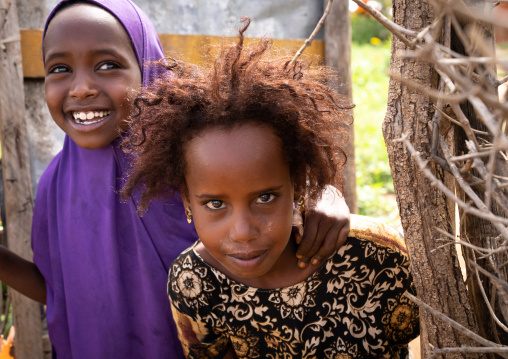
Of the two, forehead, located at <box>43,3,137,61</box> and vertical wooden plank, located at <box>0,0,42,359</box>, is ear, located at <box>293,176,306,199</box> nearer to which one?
forehead, located at <box>43,3,137,61</box>

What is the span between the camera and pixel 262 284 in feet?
6.37

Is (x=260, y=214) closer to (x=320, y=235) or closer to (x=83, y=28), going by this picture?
(x=320, y=235)

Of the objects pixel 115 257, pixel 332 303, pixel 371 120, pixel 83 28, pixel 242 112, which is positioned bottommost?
pixel 332 303

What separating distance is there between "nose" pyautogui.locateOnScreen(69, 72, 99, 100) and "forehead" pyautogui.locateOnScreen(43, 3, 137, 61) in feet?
0.42

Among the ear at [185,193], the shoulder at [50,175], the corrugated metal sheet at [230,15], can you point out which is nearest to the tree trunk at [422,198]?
the ear at [185,193]

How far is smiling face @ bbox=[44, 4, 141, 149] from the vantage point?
83.1 inches

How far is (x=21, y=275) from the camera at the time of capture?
98.4 inches

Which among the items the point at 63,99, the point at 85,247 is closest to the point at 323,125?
the point at 63,99

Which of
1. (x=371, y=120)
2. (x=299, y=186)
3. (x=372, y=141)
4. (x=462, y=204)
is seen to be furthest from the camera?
(x=371, y=120)

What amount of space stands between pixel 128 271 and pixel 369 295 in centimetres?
104

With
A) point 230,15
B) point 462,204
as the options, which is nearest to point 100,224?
point 230,15

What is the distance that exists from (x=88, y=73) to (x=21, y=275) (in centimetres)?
98

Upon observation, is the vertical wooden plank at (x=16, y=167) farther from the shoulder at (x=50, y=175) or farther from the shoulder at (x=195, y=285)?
the shoulder at (x=195, y=285)

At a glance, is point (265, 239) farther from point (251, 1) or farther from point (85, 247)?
point (251, 1)
